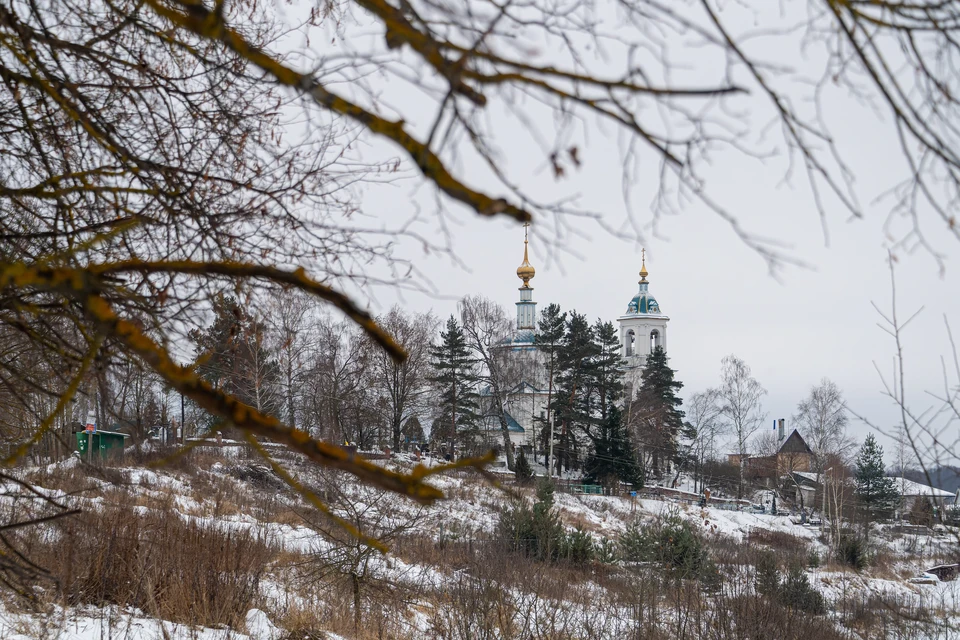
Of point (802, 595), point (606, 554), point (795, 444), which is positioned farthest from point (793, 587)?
point (795, 444)

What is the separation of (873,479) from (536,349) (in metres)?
18.6

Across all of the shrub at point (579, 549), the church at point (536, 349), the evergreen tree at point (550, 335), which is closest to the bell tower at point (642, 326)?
the church at point (536, 349)

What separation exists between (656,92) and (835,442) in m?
48.2

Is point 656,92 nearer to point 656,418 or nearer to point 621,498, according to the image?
point 621,498

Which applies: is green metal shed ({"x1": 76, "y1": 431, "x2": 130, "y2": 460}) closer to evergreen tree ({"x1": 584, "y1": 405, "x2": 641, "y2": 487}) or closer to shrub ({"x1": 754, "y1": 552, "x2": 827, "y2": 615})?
shrub ({"x1": 754, "y1": 552, "x2": 827, "y2": 615})

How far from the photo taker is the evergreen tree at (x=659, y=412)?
148 ft

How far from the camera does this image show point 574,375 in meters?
43.0

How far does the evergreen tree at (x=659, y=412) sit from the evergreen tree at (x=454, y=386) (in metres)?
9.76

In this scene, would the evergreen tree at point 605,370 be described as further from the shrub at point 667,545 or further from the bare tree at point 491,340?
the shrub at point 667,545

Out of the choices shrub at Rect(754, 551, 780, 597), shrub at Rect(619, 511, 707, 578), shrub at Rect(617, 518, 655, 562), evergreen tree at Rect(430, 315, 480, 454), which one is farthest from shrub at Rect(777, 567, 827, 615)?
evergreen tree at Rect(430, 315, 480, 454)

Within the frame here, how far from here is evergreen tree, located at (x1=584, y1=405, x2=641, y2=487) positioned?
123ft

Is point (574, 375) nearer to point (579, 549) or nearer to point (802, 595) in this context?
point (579, 549)

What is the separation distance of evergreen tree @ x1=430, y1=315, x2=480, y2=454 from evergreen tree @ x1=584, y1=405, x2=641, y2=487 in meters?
6.06

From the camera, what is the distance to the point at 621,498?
31.9 meters
